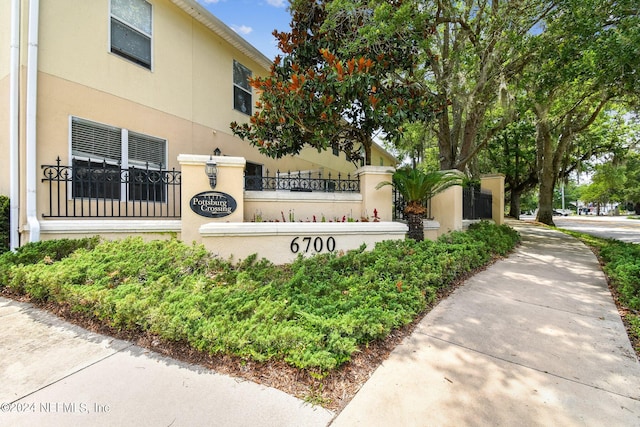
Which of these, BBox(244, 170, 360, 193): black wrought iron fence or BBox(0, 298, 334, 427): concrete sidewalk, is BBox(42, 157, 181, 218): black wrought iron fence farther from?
BBox(0, 298, 334, 427): concrete sidewalk

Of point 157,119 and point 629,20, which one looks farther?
point 157,119

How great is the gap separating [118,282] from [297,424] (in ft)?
10.6

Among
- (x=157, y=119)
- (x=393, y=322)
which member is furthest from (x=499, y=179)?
(x=157, y=119)

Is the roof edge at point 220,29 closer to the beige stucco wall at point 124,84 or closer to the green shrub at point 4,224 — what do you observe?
the beige stucco wall at point 124,84

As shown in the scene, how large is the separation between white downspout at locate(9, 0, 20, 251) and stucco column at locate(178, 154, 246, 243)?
2855 millimetres

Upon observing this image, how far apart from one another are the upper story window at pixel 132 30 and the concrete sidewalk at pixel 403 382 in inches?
238

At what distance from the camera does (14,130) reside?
5488 mm

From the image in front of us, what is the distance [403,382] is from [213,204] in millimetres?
4637

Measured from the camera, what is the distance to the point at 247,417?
2.12 metres

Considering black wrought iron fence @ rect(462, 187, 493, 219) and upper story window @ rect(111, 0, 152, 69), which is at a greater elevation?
upper story window @ rect(111, 0, 152, 69)

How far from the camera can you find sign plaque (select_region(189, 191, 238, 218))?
5.82m

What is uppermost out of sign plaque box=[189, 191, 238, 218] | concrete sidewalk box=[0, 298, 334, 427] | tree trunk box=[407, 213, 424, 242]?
sign plaque box=[189, 191, 238, 218]

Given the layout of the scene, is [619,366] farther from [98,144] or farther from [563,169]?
[563,169]

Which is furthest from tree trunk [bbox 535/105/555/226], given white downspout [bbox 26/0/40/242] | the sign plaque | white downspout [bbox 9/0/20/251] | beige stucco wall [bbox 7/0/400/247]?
white downspout [bbox 9/0/20/251]
